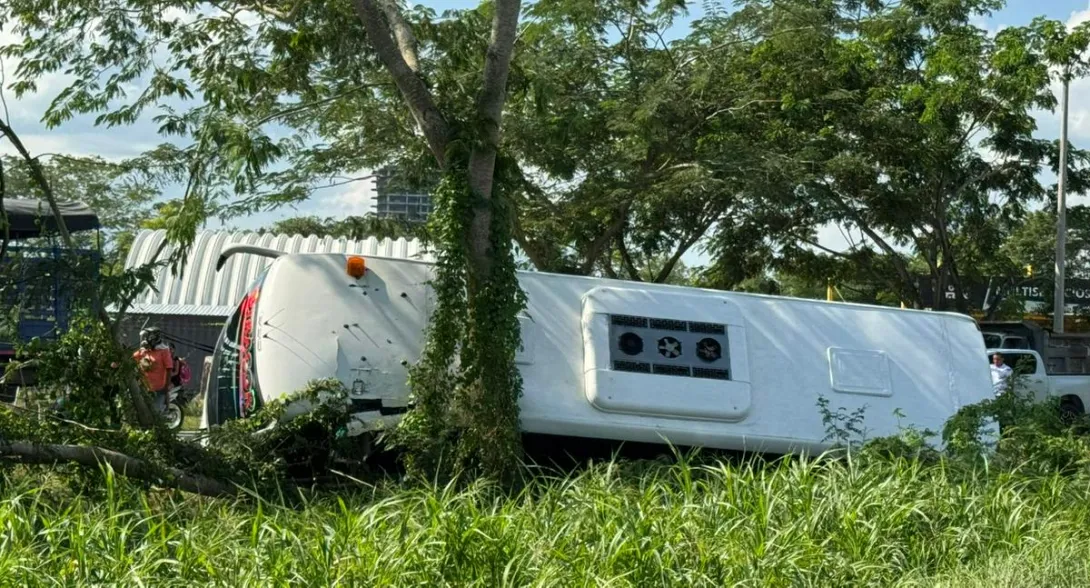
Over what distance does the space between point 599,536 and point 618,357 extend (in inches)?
130

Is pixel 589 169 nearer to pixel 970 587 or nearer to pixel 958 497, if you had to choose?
pixel 958 497

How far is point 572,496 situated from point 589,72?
39.7 ft

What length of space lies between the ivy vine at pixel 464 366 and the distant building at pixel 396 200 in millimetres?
6507

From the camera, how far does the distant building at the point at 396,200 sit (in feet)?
52.3

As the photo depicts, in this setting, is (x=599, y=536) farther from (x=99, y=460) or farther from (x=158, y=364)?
(x=158, y=364)

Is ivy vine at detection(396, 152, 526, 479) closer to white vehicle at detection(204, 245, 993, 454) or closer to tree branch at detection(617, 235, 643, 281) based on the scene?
white vehicle at detection(204, 245, 993, 454)

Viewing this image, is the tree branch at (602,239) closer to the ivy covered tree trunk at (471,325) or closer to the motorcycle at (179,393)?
the motorcycle at (179,393)

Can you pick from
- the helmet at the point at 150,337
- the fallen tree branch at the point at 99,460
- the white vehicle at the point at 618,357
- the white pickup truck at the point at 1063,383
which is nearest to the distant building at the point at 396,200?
the helmet at the point at 150,337

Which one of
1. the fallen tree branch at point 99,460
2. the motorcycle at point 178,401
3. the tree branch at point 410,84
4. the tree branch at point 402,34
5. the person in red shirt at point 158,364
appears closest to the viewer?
the fallen tree branch at point 99,460

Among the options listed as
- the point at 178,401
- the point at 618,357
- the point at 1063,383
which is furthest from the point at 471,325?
the point at 1063,383

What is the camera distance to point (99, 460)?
306 inches

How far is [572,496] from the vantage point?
23.9 ft

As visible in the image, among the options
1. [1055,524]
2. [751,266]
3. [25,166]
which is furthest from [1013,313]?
[25,166]

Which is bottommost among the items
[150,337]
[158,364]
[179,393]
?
[179,393]
